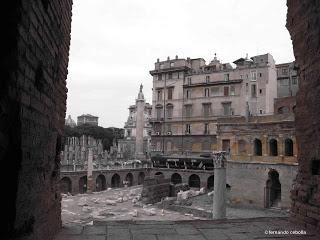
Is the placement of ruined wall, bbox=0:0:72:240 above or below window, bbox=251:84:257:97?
below

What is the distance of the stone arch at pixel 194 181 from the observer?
41.5 metres

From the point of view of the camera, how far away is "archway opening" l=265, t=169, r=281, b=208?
25516mm

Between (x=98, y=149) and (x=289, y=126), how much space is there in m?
32.5

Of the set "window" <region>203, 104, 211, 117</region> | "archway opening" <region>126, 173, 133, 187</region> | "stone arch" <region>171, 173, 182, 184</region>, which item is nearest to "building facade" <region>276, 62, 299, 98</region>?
"window" <region>203, 104, 211, 117</region>

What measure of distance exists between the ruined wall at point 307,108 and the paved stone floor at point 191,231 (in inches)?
15.9

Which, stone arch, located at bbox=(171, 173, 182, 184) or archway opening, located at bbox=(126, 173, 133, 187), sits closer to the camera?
stone arch, located at bbox=(171, 173, 182, 184)

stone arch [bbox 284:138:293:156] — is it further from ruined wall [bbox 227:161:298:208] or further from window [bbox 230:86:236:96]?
window [bbox 230:86:236:96]

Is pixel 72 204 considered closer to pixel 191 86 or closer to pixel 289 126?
pixel 289 126

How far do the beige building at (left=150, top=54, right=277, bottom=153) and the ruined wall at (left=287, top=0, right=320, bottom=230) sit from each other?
32809 millimetres

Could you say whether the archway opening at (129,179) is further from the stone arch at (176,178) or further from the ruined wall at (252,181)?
the ruined wall at (252,181)

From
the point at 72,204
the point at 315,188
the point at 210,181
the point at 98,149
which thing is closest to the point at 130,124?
the point at 98,149

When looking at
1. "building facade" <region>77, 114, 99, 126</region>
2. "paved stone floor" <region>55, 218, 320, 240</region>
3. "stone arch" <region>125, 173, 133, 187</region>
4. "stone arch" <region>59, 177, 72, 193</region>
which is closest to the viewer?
"paved stone floor" <region>55, 218, 320, 240</region>

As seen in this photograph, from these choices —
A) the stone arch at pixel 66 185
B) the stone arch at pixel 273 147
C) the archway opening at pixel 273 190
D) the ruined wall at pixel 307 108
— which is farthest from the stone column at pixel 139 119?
the ruined wall at pixel 307 108

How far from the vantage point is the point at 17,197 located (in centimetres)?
305
